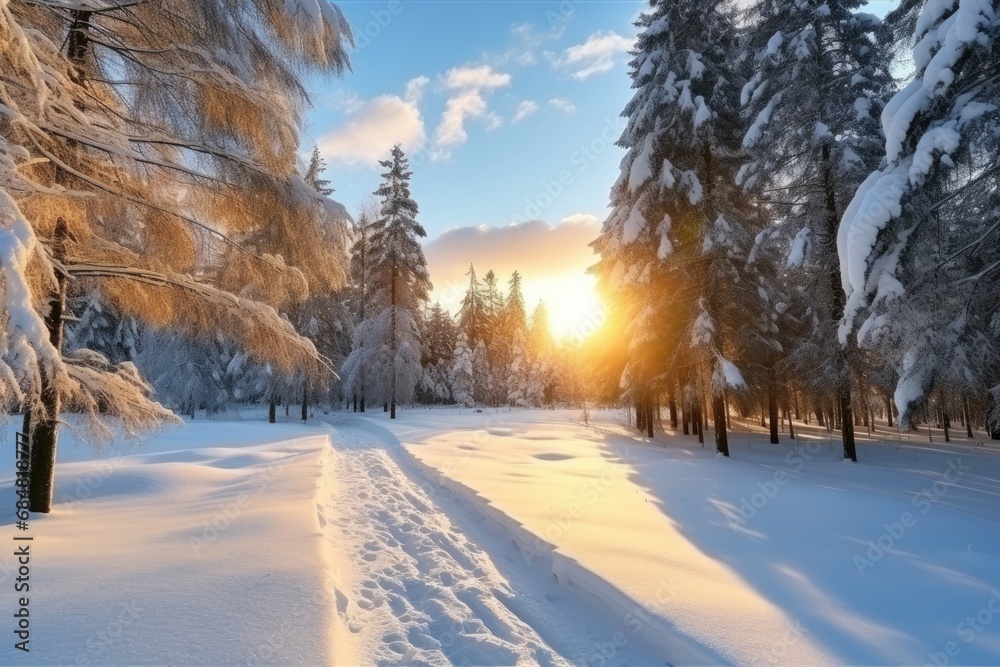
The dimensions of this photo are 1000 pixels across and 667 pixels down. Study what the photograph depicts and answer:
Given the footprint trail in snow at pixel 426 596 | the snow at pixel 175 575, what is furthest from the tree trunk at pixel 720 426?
the snow at pixel 175 575

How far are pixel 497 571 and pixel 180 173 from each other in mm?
5644

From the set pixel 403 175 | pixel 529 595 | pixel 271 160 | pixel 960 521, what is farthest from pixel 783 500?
pixel 403 175

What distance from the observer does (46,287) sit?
293 cm

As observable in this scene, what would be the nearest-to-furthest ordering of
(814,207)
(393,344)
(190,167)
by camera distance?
(190,167) < (814,207) < (393,344)

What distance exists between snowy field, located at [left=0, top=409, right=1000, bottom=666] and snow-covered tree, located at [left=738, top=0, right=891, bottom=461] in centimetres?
566

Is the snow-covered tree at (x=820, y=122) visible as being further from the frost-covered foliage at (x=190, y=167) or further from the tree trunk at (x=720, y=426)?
the frost-covered foliage at (x=190, y=167)

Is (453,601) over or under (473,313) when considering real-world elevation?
under

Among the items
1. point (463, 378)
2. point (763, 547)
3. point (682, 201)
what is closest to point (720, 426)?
point (682, 201)

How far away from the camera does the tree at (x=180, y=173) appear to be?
4.56 m

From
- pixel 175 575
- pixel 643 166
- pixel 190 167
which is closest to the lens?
pixel 175 575

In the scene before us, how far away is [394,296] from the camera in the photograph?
90.1 feet

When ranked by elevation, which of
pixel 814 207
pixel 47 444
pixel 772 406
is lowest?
pixel 772 406

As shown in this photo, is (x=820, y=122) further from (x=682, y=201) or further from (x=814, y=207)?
(x=682, y=201)

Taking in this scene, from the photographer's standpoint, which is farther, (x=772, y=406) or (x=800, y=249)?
(x=772, y=406)
